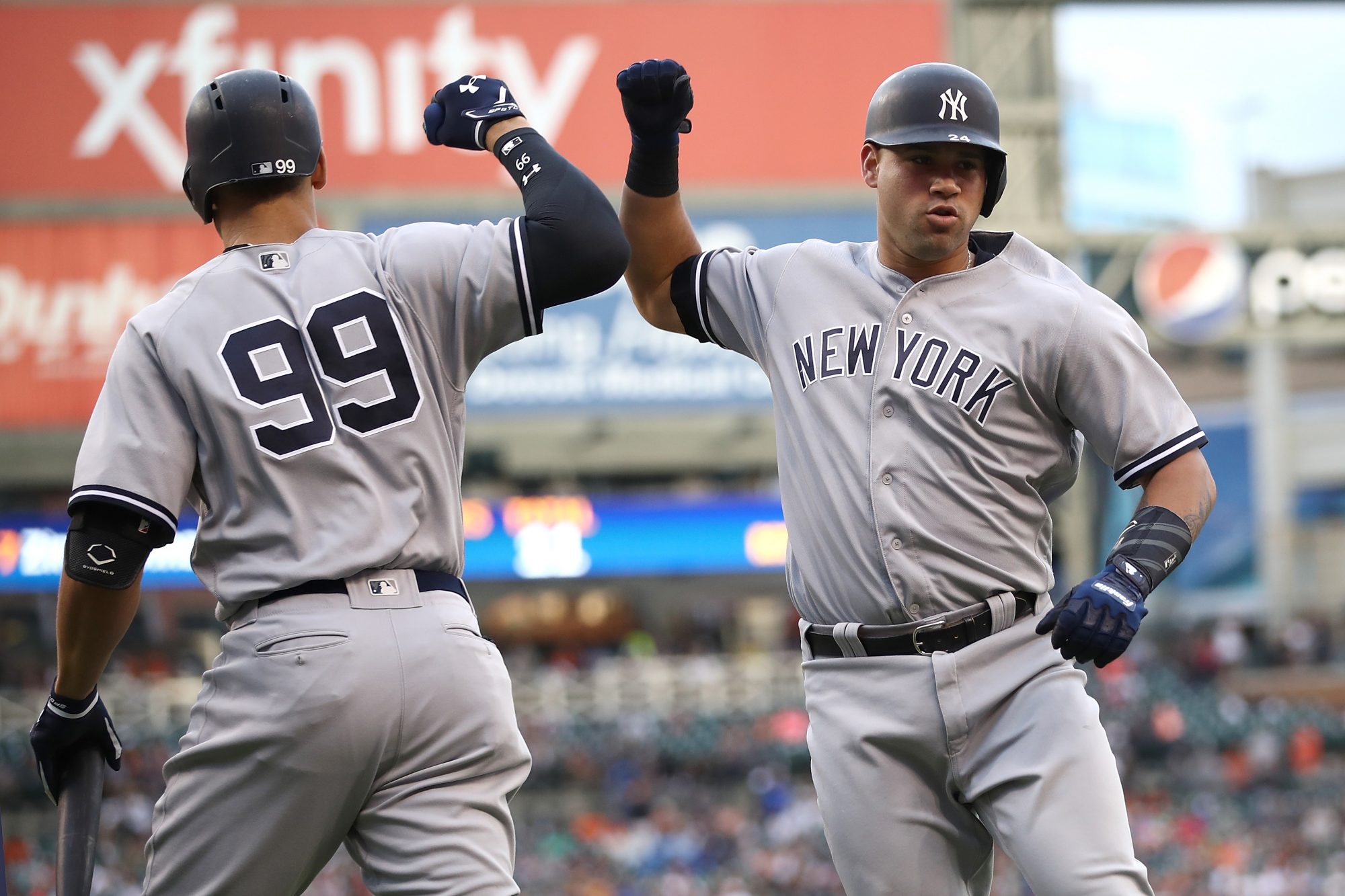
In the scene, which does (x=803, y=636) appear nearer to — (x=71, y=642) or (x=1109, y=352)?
(x=1109, y=352)

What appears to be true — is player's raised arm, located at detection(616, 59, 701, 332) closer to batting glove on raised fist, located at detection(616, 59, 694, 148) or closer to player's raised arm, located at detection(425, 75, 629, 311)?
batting glove on raised fist, located at detection(616, 59, 694, 148)

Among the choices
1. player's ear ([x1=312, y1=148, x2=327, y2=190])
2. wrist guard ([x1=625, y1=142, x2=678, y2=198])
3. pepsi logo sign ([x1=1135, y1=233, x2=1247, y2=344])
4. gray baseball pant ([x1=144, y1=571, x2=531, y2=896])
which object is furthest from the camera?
pepsi logo sign ([x1=1135, y1=233, x2=1247, y2=344])

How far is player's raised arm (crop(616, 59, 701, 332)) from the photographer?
9.96 feet

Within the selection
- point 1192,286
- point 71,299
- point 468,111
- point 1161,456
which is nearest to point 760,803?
point 1192,286

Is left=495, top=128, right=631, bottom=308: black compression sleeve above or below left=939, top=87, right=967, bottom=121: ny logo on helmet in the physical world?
below

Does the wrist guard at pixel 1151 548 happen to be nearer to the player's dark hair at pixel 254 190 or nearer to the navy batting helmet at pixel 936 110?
the navy batting helmet at pixel 936 110

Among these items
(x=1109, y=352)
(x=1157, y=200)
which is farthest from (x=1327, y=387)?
(x=1109, y=352)

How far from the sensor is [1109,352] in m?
2.75

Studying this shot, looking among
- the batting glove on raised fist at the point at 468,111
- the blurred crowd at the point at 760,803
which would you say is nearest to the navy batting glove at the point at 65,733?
the batting glove on raised fist at the point at 468,111

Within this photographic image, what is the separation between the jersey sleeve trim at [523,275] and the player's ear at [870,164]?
0.71 m

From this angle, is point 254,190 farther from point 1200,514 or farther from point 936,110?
point 1200,514

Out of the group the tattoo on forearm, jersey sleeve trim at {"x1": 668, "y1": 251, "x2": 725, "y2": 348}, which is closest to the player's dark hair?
jersey sleeve trim at {"x1": 668, "y1": 251, "x2": 725, "y2": 348}

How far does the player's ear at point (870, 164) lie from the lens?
9.66 feet

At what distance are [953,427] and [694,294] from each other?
0.63 m
